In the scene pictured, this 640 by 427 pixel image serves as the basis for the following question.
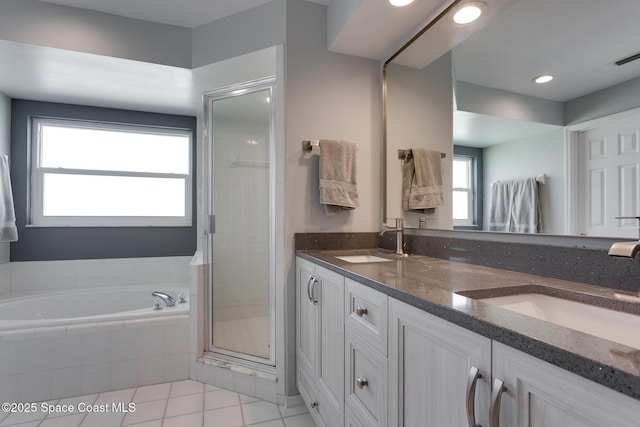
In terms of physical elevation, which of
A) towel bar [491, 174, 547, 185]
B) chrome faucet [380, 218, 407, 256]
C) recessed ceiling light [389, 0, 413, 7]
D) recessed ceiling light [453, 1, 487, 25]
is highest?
recessed ceiling light [389, 0, 413, 7]

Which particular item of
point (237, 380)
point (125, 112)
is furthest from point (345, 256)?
point (125, 112)

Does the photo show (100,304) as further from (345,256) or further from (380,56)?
(380,56)

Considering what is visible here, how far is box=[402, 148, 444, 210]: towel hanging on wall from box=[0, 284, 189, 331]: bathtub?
1.69m

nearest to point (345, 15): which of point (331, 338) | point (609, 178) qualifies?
point (609, 178)

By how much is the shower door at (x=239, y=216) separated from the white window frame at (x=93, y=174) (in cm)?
101

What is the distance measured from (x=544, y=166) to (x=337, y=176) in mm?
1019

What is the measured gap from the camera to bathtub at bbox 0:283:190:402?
6.33ft

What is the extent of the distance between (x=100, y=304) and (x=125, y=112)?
1799 millimetres

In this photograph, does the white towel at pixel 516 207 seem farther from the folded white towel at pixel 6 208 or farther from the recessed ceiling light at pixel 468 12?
the folded white towel at pixel 6 208

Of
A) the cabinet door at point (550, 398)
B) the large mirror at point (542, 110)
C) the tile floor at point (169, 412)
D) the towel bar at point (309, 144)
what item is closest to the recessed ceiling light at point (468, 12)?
the large mirror at point (542, 110)

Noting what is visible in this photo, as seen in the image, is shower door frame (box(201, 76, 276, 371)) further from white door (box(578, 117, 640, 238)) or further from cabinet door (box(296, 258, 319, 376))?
white door (box(578, 117, 640, 238))

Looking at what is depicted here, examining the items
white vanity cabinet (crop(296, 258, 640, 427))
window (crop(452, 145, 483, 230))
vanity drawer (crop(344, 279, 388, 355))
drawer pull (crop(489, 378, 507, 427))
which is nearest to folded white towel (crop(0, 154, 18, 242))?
white vanity cabinet (crop(296, 258, 640, 427))

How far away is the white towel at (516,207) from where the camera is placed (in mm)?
1183

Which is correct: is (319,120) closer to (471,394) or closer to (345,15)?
(345,15)
